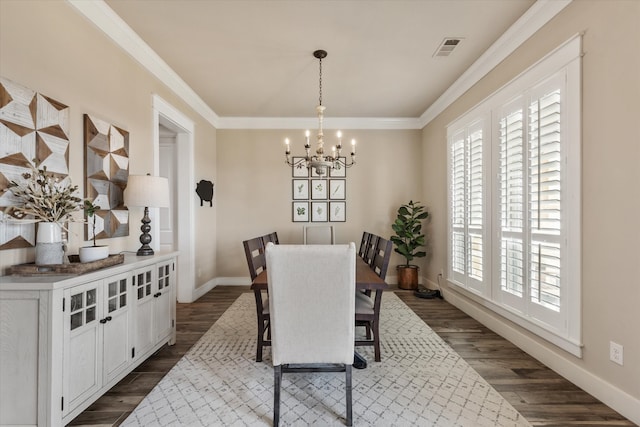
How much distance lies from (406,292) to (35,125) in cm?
448

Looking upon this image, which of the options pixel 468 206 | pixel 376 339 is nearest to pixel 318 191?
pixel 468 206

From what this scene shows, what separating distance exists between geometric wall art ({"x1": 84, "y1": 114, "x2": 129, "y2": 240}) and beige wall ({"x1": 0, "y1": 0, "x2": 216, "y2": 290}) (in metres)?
0.06

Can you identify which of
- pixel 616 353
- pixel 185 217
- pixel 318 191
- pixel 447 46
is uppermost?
pixel 447 46

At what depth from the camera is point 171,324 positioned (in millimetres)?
2707

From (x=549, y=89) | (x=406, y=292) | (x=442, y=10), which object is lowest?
(x=406, y=292)

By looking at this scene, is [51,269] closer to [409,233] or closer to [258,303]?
[258,303]

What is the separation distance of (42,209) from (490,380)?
315 cm

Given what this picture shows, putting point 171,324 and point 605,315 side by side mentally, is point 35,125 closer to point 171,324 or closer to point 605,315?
point 171,324

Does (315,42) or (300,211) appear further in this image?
(300,211)

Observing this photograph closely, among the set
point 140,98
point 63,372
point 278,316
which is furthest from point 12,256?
point 140,98

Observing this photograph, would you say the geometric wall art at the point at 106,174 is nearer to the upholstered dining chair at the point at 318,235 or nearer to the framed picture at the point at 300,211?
the upholstered dining chair at the point at 318,235

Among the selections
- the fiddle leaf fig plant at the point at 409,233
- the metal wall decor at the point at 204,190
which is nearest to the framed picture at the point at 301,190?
the metal wall decor at the point at 204,190

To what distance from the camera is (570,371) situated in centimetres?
214

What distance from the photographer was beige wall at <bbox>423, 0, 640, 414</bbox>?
1.72 m
